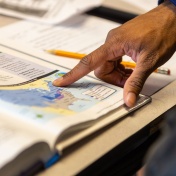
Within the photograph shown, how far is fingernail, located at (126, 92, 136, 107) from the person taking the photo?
675mm

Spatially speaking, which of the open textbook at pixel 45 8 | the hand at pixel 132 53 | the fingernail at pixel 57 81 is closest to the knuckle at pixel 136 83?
the hand at pixel 132 53

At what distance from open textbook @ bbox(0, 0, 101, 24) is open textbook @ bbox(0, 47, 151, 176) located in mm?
293

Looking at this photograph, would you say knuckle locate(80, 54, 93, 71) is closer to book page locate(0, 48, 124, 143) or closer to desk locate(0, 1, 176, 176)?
book page locate(0, 48, 124, 143)

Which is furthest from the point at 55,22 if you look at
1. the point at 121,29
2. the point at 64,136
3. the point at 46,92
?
the point at 64,136

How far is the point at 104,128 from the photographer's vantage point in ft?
2.09

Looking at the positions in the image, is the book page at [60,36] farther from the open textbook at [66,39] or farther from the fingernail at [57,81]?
the fingernail at [57,81]

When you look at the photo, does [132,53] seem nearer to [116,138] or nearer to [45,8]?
[116,138]

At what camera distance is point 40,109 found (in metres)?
0.63

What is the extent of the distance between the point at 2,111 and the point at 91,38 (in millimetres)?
419

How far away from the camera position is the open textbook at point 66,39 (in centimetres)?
84

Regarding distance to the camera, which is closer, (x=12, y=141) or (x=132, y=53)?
(x=12, y=141)

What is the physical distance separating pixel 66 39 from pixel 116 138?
16.3 inches

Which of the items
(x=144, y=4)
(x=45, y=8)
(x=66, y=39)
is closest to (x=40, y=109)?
(x=66, y=39)

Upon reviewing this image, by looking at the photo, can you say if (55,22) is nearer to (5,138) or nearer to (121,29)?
(121,29)
